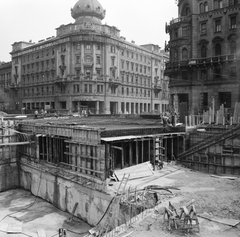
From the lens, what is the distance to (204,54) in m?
47.2

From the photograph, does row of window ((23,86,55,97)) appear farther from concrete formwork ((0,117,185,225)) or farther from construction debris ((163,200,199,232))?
construction debris ((163,200,199,232))

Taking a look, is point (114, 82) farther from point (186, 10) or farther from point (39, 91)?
point (186, 10)

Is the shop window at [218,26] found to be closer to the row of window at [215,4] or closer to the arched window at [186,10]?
the row of window at [215,4]

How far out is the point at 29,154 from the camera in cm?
3120

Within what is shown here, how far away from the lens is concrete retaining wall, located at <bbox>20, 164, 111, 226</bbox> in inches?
776

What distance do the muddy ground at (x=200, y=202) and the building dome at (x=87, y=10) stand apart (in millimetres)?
54751

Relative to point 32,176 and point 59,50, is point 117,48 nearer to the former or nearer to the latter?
point 59,50

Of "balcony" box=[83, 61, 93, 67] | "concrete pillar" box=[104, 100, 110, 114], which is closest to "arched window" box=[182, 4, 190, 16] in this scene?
"balcony" box=[83, 61, 93, 67]

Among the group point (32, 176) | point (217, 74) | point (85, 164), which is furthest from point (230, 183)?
point (217, 74)

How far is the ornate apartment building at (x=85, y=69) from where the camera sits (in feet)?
217

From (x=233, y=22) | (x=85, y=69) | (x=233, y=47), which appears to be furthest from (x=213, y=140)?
(x=85, y=69)

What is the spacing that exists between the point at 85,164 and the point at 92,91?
44213 millimetres

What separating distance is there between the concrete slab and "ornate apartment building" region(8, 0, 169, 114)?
3959cm

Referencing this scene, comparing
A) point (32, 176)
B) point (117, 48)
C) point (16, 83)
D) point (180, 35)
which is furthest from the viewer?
point (16, 83)
